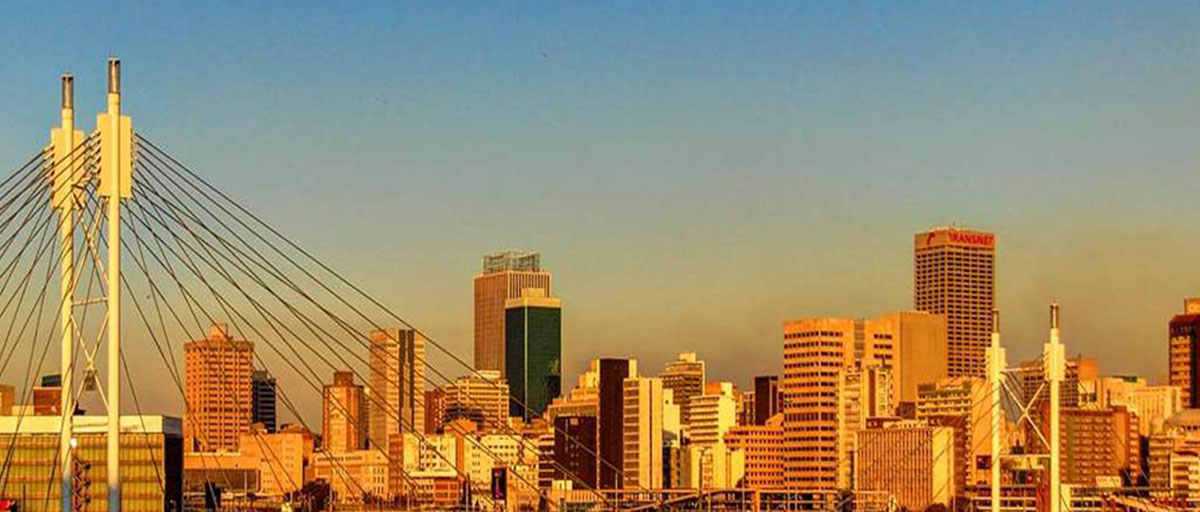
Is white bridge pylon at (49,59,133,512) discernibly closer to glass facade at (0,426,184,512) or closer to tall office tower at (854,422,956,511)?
glass facade at (0,426,184,512)

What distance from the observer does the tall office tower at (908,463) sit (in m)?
190

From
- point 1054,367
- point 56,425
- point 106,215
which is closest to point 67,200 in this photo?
point 106,215

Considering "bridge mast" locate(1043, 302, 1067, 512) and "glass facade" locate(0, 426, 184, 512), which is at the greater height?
"bridge mast" locate(1043, 302, 1067, 512)

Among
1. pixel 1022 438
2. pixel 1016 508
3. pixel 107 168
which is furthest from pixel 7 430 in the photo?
pixel 1022 438

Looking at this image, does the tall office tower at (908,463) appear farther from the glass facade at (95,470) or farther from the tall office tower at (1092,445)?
the glass facade at (95,470)

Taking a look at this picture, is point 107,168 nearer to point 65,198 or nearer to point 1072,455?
point 65,198

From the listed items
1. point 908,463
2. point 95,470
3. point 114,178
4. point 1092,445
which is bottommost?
point 908,463

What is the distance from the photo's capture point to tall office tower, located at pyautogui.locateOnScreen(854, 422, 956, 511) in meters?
190

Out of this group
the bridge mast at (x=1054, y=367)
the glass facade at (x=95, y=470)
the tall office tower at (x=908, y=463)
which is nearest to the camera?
the bridge mast at (x=1054, y=367)

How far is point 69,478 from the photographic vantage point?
103ft

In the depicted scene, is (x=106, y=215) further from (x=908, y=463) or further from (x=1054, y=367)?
(x=908, y=463)

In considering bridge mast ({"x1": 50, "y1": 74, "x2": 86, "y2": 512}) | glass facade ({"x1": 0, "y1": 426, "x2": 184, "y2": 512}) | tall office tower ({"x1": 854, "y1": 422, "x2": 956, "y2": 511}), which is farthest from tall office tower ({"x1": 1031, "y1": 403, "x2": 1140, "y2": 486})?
bridge mast ({"x1": 50, "y1": 74, "x2": 86, "y2": 512})

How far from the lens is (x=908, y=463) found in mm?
191875

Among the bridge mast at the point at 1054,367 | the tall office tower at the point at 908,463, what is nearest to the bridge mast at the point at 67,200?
the bridge mast at the point at 1054,367
